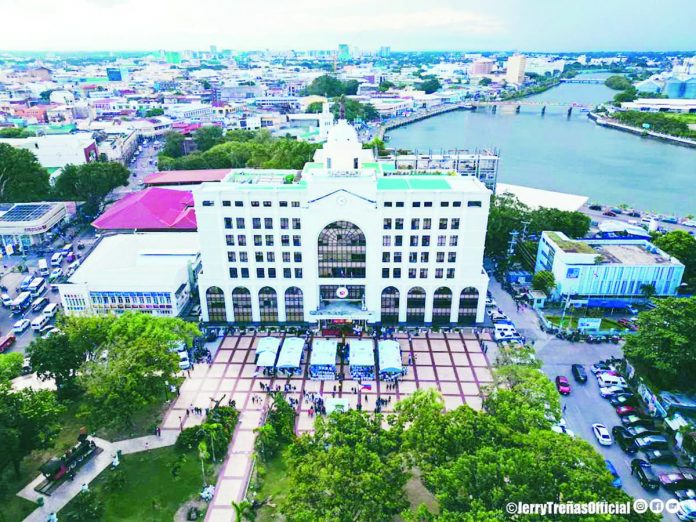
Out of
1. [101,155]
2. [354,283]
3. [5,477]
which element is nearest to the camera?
[5,477]

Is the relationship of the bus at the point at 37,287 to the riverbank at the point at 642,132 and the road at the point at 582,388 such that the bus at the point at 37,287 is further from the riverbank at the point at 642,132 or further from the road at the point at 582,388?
the riverbank at the point at 642,132

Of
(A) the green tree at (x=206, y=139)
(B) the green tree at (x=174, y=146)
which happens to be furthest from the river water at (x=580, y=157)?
(B) the green tree at (x=174, y=146)

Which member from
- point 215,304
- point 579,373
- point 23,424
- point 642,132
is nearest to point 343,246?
point 215,304

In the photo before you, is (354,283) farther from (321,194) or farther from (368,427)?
(368,427)

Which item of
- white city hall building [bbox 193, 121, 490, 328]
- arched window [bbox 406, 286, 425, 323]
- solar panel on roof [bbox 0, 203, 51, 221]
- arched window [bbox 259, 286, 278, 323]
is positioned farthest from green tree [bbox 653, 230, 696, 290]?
solar panel on roof [bbox 0, 203, 51, 221]

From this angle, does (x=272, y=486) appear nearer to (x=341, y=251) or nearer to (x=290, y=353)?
(x=290, y=353)

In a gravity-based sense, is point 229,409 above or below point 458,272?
below

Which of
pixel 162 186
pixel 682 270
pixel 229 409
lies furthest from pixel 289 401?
pixel 162 186
